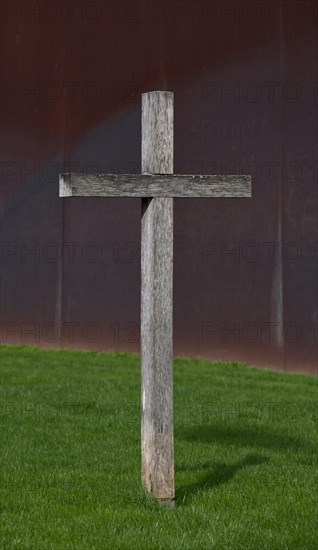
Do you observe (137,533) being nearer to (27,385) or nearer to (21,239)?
(27,385)

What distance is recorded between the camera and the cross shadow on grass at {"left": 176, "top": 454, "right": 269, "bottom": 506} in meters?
8.84

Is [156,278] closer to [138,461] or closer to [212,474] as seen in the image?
[212,474]

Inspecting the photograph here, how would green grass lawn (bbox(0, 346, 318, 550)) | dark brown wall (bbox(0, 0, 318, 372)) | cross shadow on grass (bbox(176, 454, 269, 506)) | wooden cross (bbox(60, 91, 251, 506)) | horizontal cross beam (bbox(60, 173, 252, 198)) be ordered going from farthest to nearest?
dark brown wall (bbox(0, 0, 318, 372))
cross shadow on grass (bbox(176, 454, 269, 506))
wooden cross (bbox(60, 91, 251, 506))
horizontal cross beam (bbox(60, 173, 252, 198))
green grass lawn (bbox(0, 346, 318, 550))

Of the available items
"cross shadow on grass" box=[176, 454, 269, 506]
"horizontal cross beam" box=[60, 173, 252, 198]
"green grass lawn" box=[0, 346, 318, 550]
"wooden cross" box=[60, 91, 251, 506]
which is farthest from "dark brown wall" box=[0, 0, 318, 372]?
"wooden cross" box=[60, 91, 251, 506]

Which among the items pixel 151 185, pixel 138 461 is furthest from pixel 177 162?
pixel 151 185

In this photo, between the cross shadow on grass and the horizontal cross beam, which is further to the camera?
the cross shadow on grass

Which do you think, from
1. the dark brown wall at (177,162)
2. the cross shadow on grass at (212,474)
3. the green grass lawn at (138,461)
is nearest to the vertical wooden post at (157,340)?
the green grass lawn at (138,461)

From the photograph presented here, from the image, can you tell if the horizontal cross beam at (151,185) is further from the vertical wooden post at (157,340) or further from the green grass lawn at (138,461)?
the green grass lawn at (138,461)

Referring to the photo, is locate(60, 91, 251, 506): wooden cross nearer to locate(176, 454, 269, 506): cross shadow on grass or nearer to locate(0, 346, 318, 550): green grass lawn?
locate(0, 346, 318, 550): green grass lawn

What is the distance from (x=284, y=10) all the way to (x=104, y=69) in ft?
11.7

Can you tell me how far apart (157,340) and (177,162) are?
11297mm

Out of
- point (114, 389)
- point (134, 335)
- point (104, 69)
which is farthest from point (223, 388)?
point (104, 69)

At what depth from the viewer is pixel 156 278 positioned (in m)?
8.20

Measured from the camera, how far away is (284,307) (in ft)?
58.2
